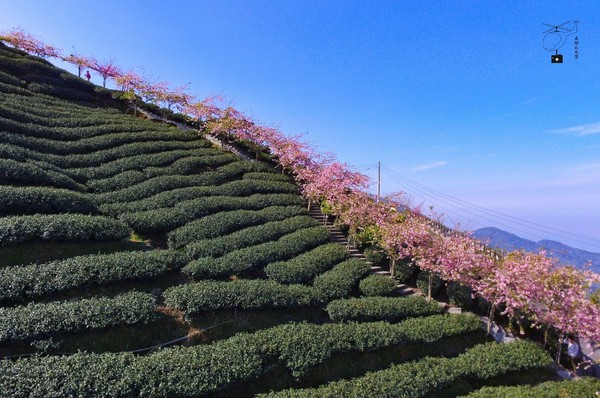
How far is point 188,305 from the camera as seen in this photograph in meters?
9.11

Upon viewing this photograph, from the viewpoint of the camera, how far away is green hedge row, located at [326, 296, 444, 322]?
1036 centimetres

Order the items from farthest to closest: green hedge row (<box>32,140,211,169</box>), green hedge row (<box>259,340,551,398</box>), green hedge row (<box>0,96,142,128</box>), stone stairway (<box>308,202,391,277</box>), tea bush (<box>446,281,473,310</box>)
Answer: green hedge row (<box>0,96,142,128</box>) → green hedge row (<box>32,140,211,169</box>) → stone stairway (<box>308,202,391,277</box>) → tea bush (<box>446,281,473,310</box>) → green hedge row (<box>259,340,551,398</box>)

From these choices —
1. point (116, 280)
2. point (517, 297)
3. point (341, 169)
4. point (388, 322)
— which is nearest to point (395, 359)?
point (388, 322)

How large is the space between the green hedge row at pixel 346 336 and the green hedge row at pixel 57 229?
232 inches

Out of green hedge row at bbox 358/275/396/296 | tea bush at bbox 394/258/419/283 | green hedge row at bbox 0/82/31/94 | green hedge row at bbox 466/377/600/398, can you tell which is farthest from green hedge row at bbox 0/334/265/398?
green hedge row at bbox 0/82/31/94

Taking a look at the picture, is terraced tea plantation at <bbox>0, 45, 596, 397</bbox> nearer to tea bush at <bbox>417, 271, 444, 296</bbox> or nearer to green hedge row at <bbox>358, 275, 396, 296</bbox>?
green hedge row at <bbox>358, 275, 396, 296</bbox>

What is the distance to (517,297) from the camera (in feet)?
33.8

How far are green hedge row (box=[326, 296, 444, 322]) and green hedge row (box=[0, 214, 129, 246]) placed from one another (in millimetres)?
6927

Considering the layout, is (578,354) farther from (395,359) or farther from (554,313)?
(395,359)

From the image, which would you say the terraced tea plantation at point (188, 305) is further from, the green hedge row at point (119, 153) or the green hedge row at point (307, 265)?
the green hedge row at point (119, 153)

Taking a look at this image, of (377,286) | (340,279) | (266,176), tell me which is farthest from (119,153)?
(377,286)

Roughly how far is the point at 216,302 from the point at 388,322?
4.81 meters

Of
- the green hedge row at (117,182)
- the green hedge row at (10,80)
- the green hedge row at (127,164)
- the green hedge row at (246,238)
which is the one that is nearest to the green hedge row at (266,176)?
the green hedge row at (127,164)

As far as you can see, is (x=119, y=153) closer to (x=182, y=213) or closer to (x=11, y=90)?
(x=182, y=213)
